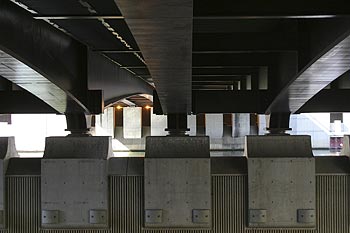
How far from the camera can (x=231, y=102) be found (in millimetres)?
15461

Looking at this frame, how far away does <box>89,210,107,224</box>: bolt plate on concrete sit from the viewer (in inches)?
550

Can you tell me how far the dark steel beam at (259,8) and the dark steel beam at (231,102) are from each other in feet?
24.7

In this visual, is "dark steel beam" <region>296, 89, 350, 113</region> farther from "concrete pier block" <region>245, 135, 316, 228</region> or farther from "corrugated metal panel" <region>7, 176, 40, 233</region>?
"corrugated metal panel" <region>7, 176, 40, 233</region>

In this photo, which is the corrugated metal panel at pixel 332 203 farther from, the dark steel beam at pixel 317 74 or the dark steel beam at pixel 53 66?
the dark steel beam at pixel 53 66

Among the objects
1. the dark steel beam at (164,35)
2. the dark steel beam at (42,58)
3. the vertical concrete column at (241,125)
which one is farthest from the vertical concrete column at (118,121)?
the dark steel beam at (164,35)

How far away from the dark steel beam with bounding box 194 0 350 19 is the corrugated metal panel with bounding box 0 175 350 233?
A: 26.0ft

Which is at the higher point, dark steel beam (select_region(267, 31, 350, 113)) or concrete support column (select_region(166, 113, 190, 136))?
dark steel beam (select_region(267, 31, 350, 113))

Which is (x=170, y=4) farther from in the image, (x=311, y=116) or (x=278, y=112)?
(x=311, y=116)

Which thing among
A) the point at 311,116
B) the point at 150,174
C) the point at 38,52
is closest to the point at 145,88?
the point at 150,174

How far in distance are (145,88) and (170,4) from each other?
17.0 metres

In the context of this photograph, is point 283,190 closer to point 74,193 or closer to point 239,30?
point 239,30

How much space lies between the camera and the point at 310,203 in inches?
545

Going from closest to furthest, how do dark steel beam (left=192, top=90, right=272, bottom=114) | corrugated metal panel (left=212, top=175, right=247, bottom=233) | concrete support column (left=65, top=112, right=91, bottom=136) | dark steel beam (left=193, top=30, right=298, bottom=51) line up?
dark steel beam (left=193, top=30, right=298, bottom=51)
corrugated metal panel (left=212, top=175, right=247, bottom=233)
dark steel beam (left=192, top=90, right=272, bottom=114)
concrete support column (left=65, top=112, right=91, bottom=136)

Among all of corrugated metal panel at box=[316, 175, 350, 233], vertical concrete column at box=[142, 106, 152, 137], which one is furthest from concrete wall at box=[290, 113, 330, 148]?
corrugated metal panel at box=[316, 175, 350, 233]
